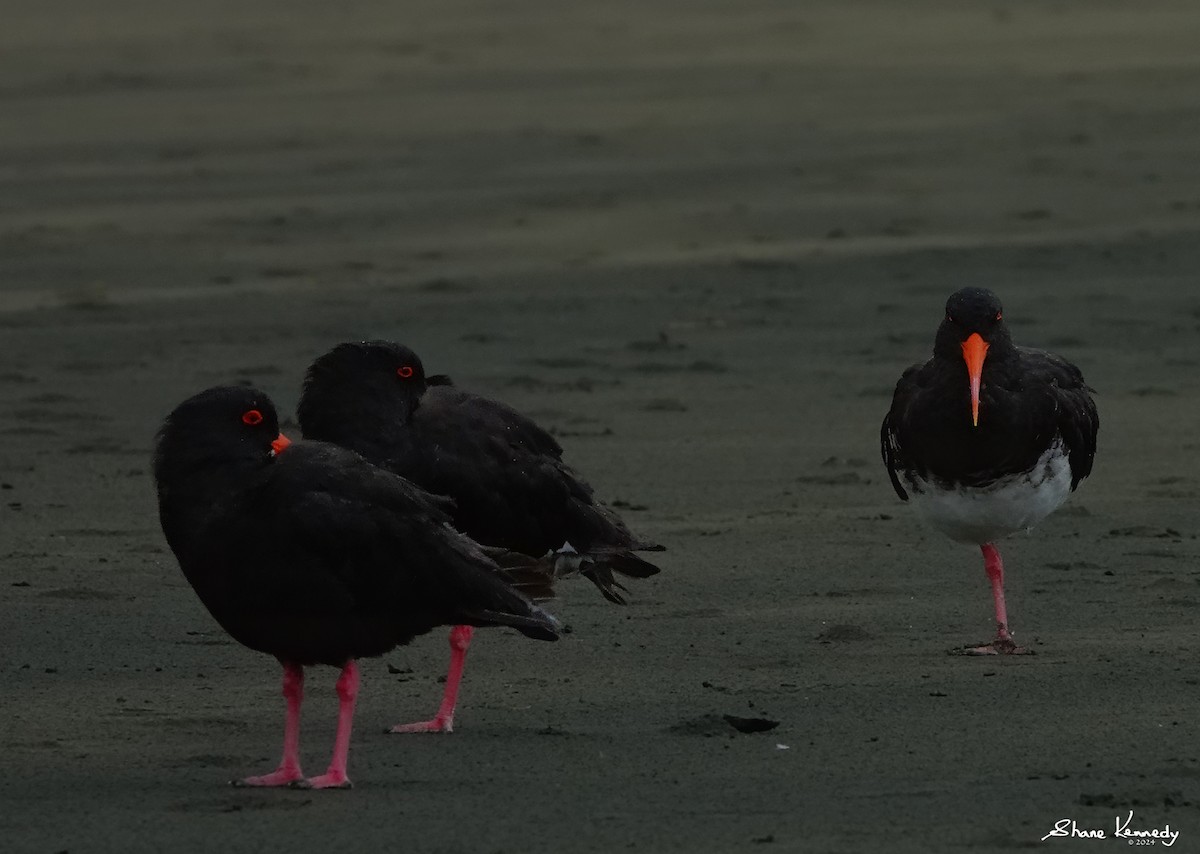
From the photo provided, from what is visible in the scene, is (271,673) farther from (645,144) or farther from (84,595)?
(645,144)

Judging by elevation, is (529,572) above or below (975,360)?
below

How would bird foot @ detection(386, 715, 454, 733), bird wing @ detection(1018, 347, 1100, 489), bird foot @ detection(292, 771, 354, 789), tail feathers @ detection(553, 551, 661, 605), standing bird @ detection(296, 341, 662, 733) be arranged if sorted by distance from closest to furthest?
bird foot @ detection(292, 771, 354, 789) < bird foot @ detection(386, 715, 454, 733) < standing bird @ detection(296, 341, 662, 733) < tail feathers @ detection(553, 551, 661, 605) < bird wing @ detection(1018, 347, 1100, 489)

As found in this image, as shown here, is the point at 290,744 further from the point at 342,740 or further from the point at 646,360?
the point at 646,360

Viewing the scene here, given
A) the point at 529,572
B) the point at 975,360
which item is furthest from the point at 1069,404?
the point at 529,572

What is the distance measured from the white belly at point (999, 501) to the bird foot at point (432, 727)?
1.96 m

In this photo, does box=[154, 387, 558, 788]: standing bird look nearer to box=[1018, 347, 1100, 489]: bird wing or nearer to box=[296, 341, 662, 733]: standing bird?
box=[296, 341, 662, 733]: standing bird

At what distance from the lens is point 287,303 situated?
49.5 ft

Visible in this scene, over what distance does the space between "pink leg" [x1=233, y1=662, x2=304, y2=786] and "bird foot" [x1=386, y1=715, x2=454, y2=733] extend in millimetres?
515

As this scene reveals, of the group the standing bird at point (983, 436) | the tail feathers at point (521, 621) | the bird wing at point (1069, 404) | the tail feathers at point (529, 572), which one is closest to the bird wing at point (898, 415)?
the standing bird at point (983, 436)

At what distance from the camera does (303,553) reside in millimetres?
6148

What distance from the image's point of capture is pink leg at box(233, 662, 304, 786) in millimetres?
6270

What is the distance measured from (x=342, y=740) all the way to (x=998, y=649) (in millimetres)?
2355

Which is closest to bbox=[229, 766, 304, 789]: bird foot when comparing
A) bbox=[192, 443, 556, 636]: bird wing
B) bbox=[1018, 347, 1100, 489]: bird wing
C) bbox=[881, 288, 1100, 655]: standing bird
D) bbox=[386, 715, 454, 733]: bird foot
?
bbox=[192, 443, 556, 636]: bird wing

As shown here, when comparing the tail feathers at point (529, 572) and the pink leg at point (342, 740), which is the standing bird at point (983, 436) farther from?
the pink leg at point (342, 740)
